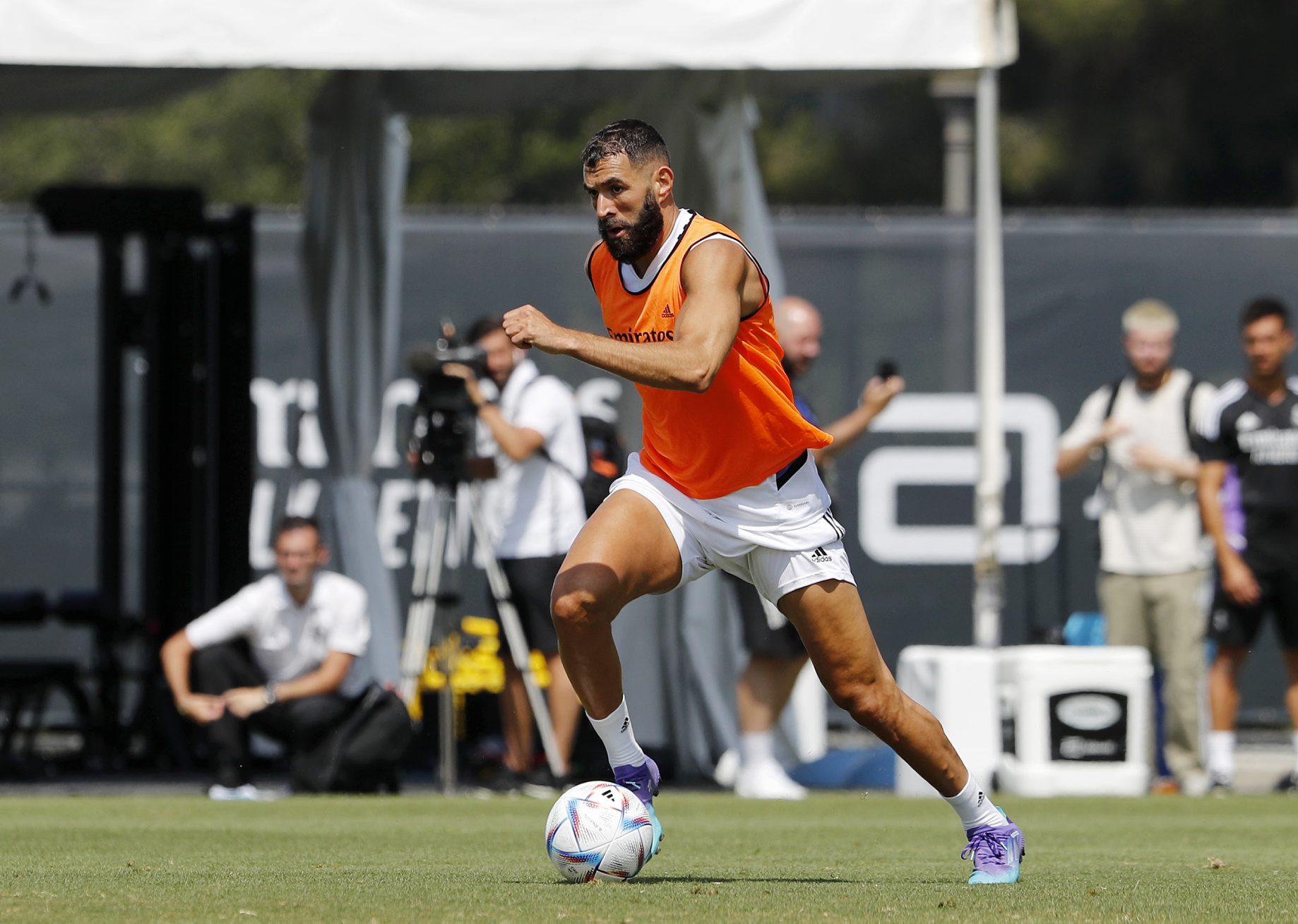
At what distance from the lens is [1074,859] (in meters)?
6.13

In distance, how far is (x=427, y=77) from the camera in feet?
33.2

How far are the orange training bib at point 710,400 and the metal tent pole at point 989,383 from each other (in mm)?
3677

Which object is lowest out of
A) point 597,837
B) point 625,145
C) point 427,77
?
point 597,837

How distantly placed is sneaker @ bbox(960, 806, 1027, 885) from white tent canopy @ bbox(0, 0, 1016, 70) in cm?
433

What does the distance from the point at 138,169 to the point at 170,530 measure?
553 inches

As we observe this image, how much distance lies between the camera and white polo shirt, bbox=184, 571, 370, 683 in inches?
359

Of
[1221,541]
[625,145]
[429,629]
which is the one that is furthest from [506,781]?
[625,145]

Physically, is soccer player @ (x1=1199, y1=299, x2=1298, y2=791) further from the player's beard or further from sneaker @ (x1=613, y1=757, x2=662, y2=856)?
the player's beard

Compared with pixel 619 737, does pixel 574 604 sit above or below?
above

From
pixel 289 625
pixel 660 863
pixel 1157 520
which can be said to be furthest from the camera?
pixel 1157 520

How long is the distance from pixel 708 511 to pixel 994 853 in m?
1.22

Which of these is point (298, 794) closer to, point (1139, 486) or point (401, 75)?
point (401, 75)

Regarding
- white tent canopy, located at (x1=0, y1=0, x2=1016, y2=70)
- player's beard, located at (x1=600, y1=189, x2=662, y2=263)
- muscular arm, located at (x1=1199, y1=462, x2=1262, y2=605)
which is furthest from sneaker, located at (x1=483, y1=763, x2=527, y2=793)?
player's beard, located at (x1=600, y1=189, x2=662, y2=263)

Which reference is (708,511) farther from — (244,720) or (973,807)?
(244,720)
